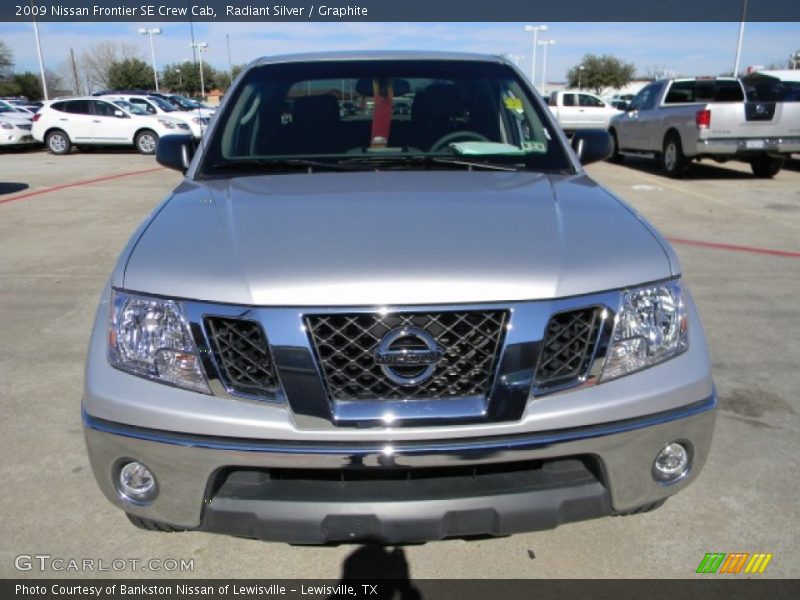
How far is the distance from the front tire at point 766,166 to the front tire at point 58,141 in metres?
18.1

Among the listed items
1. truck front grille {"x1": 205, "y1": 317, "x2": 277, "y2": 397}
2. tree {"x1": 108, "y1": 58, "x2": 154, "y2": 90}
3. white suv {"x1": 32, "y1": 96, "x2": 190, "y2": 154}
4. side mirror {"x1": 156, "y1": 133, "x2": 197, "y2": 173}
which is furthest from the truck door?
tree {"x1": 108, "y1": 58, "x2": 154, "y2": 90}

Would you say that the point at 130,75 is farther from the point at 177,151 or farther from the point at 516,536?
the point at 516,536

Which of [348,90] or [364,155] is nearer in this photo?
[364,155]

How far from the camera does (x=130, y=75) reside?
60.4m

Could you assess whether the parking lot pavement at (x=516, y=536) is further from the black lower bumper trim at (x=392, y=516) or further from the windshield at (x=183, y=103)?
the windshield at (x=183, y=103)

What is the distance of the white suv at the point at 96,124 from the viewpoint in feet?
64.0

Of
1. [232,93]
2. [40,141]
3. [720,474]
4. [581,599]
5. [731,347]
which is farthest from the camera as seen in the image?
[40,141]

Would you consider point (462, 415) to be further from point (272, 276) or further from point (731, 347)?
point (731, 347)

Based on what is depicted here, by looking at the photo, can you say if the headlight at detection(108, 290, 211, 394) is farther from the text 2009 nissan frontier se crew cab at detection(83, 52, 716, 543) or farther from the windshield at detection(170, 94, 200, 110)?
the windshield at detection(170, 94, 200, 110)

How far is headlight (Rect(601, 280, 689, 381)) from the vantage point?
81.9 inches

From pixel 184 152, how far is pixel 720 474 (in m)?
2.97

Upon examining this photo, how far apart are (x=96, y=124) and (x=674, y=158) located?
1563 cm

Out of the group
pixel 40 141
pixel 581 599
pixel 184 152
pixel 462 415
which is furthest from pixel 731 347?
pixel 40 141

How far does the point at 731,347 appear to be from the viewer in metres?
4.49
